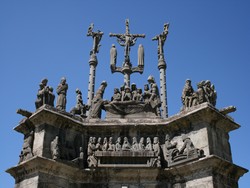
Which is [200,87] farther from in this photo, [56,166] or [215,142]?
[56,166]

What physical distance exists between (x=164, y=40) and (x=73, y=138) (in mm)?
11706

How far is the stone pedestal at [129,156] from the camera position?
12.2 metres

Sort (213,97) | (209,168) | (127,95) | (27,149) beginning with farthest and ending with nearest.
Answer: (127,95)
(213,97)
(27,149)
(209,168)

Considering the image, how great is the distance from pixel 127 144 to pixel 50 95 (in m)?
3.58

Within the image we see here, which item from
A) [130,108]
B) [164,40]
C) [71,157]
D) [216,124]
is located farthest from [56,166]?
[164,40]

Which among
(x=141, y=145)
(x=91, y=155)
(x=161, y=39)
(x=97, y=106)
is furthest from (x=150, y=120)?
(x=161, y=39)

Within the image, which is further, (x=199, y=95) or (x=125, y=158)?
(x=199, y=95)

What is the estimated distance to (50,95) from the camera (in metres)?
14.0

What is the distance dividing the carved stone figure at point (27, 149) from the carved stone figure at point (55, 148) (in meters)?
0.80

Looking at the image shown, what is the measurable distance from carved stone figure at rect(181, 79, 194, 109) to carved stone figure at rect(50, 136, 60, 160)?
5080 mm

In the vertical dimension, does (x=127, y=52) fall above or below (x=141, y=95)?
above

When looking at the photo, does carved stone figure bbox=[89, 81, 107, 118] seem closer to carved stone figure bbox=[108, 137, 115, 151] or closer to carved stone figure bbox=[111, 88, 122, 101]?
carved stone figure bbox=[111, 88, 122, 101]

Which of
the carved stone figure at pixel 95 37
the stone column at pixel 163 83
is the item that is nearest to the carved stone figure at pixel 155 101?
the stone column at pixel 163 83

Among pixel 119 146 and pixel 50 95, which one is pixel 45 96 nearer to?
pixel 50 95
